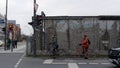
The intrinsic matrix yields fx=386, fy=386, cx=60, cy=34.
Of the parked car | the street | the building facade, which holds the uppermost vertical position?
the building facade

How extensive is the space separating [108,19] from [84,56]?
11.8 feet

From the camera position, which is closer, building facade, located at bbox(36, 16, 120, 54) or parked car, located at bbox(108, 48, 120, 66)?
parked car, located at bbox(108, 48, 120, 66)

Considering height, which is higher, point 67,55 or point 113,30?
point 113,30

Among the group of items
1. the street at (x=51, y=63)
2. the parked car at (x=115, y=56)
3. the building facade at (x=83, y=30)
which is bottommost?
the street at (x=51, y=63)

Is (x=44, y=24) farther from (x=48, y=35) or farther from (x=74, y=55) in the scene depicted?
(x=74, y=55)

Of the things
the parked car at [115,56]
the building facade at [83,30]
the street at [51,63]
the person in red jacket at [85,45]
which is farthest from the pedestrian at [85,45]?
the parked car at [115,56]

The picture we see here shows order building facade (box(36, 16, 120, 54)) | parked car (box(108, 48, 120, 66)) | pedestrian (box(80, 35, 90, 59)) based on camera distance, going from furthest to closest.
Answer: building facade (box(36, 16, 120, 54)), pedestrian (box(80, 35, 90, 59)), parked car (box(108, 48, 120, 66))

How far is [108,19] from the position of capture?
1110 inches

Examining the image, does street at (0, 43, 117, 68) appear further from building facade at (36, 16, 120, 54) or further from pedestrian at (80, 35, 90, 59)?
building facade at (36, 16, 120, 54)

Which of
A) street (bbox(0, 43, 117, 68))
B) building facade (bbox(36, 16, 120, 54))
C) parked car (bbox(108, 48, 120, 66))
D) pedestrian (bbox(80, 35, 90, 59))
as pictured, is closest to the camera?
parked car (bbox(108, 48, 120, 66))

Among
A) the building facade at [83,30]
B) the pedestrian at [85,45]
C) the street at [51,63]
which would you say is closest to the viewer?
the street at [51,63]

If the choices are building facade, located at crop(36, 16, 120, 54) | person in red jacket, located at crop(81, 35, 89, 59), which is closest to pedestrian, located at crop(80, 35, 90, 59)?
person in red jacket, located at crop(81, 35, 89, 59)

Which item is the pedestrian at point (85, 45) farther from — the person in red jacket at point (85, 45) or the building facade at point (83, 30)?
the building facade at point (83, 30)

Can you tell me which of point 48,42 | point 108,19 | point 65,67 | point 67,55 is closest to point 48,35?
point 48,42
